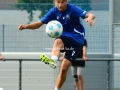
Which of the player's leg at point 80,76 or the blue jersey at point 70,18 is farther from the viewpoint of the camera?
the player's leg at point 80,76

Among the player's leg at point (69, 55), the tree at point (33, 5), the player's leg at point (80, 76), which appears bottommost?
the player's leg at point (80, 76)

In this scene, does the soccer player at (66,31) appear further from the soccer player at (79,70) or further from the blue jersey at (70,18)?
the soccer player at (79,70)

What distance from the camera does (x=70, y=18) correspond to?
518 inches

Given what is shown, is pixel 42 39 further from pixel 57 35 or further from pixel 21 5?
pixel 57 35

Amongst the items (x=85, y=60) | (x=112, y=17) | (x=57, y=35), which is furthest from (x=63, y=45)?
(x=112, y=17)

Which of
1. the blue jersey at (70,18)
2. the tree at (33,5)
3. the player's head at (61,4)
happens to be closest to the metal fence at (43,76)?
the tree at (33,5)

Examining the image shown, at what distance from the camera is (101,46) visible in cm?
1596

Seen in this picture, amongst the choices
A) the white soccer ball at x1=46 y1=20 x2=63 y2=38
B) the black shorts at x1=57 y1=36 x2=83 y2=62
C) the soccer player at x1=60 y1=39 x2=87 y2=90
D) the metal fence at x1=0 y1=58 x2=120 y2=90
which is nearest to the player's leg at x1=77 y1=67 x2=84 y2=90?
the soccer player at x1=60 y1=39 x2=87 y2=90

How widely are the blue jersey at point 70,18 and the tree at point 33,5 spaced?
2.64 meters

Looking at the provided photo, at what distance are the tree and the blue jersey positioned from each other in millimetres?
2635

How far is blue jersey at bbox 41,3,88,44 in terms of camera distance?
13.1 metres

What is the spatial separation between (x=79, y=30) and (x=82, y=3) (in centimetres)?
269

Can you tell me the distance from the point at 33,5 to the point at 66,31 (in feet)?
9.31

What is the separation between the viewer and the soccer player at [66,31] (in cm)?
1306
